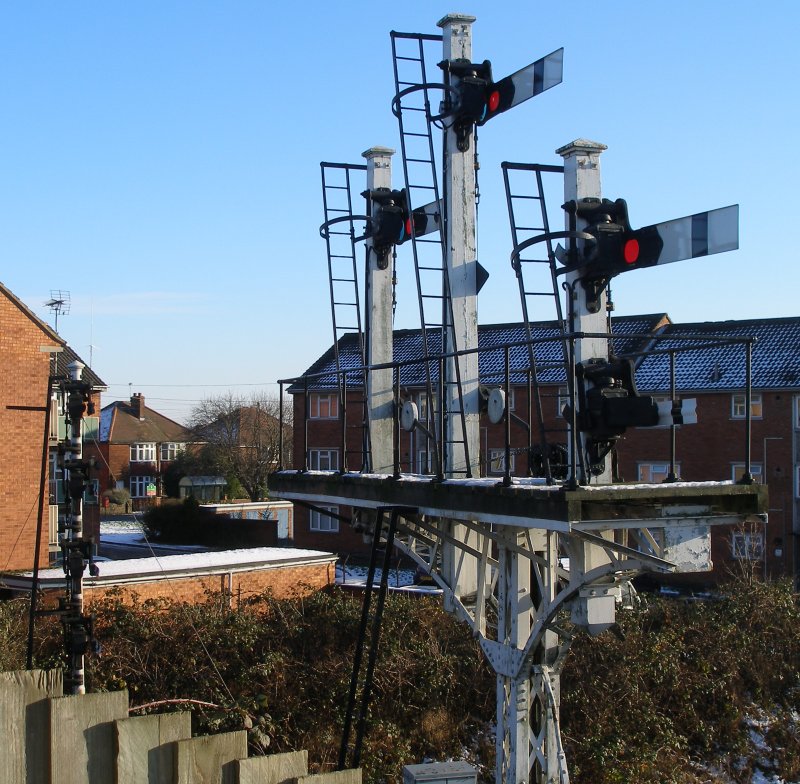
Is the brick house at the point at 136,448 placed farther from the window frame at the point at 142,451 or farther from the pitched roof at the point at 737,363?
the pitched roof at the point at 737,363

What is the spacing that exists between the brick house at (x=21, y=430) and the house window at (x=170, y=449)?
46.5 meters

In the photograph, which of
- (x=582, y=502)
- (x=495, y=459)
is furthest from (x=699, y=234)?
(x=495, y=459)

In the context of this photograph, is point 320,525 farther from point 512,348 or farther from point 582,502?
point 582,502

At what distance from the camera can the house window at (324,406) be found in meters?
40.4

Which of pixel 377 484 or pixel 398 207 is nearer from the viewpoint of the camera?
pixel 377 484

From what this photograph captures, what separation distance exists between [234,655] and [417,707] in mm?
3241

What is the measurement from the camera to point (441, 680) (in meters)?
16.9

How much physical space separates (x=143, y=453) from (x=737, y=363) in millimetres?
50344

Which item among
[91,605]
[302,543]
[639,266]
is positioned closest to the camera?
[639,266]

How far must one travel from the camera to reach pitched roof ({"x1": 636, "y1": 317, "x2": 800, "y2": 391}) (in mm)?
32094

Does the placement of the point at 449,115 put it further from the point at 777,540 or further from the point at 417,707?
the point at 777,540

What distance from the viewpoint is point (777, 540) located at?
105ft

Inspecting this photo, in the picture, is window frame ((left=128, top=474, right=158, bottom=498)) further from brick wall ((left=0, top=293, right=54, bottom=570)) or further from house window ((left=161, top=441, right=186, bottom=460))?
brick wall ((left=0, top=293, right=54, bottom=570))

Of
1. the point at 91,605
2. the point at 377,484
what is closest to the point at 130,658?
the point at 91,605
